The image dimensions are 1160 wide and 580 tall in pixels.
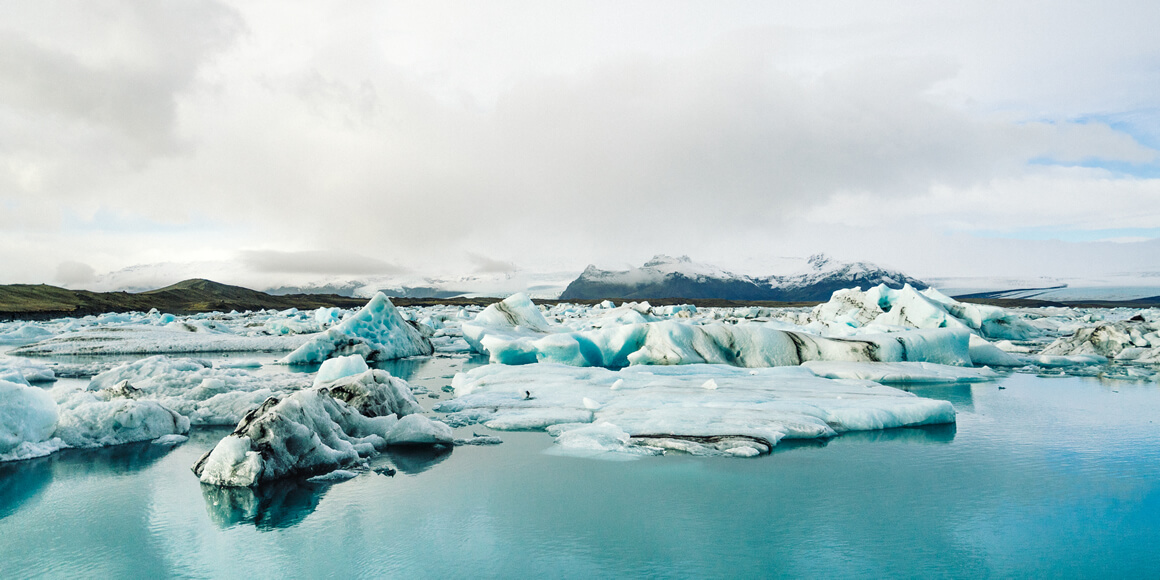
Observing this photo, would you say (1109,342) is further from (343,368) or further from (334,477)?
(334,477)

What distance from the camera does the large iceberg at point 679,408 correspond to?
4941 mm

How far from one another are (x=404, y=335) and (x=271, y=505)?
34.5 ft

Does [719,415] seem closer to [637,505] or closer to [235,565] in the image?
[637,505]

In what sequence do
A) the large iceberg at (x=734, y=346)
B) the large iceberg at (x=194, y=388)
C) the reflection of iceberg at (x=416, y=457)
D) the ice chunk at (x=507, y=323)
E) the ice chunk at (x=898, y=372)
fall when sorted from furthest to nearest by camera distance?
the ice chunk at (x=507, y=323) < the large iceberg at (x=734, y=346) < the ice chunk at (x=898, y=372) < the large iceberg at (x=194, y=388) < the reflection of iceberg at (x=416, y=457)

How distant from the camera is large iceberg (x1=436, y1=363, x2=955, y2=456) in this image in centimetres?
494

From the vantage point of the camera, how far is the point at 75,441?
502cm

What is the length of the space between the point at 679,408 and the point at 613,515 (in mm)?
2607

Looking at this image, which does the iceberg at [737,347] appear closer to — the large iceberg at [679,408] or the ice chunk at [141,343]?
the large iceberg at [679,408]

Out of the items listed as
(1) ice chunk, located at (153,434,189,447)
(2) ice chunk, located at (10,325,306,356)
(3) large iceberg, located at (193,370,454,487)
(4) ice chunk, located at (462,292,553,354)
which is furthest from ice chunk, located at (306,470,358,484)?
(2) ice chunk, located at (10,325,306,356)

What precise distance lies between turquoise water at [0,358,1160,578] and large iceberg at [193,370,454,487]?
214 millimetres

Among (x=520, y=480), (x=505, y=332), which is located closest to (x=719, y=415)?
(x=520, y=480)

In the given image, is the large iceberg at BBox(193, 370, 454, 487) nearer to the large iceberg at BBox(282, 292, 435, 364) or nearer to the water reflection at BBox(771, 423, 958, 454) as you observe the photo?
the water reflection at BBox(771, 423, 958, 454)

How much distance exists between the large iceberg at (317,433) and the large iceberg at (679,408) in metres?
0.81

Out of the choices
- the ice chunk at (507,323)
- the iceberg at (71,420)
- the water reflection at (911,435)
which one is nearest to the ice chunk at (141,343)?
the ice chunk at (507,323)
